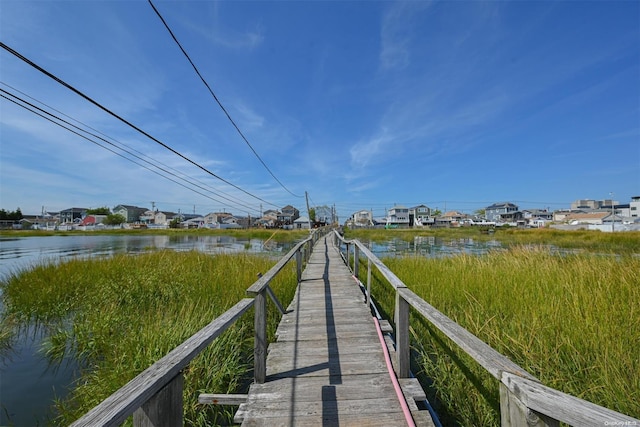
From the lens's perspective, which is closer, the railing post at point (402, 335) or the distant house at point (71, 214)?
the railing post at point (402, 335)

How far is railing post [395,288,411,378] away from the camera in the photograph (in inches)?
116

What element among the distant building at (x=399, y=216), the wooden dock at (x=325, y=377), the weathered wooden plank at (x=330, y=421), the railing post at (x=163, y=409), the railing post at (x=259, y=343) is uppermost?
the distant building at (x=399, y=216)

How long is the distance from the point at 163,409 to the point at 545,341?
4725 millimetres

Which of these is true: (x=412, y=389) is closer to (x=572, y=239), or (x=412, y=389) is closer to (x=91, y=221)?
(x=572, y=239)

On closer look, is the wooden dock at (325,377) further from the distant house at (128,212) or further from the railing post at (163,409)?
the distant house at (128,212)

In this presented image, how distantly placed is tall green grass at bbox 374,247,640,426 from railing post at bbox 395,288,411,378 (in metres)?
0.91

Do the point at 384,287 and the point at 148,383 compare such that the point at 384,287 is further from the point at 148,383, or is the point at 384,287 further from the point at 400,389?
the point at 148,383

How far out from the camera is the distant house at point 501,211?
8454 cm

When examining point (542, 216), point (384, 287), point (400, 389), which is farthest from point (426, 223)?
point (400, 389)

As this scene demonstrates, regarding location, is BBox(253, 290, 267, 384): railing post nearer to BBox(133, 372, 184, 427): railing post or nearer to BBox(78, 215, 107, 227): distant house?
BBox(133, 372, 184, 427): railing post

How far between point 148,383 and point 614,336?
5552mm

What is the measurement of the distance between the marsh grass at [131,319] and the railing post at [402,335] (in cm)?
229

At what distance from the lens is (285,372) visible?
3291 mm

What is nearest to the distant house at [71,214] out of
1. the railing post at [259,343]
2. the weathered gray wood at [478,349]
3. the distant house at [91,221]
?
the distant house at [91,221]
